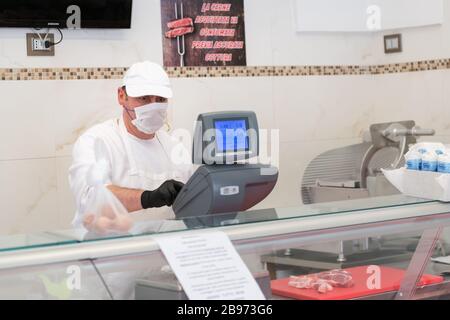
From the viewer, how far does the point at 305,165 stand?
547cm

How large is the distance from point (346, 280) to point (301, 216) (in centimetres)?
22

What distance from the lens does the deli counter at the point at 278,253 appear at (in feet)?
5.51

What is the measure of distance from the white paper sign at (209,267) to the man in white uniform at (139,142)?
2.17 meters

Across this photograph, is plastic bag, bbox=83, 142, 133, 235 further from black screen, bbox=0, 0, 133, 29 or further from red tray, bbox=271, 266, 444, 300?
black screen, bbox=0, 0, 133, 29

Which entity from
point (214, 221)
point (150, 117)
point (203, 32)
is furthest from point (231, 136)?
point (203, 32)

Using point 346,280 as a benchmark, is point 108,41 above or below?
above

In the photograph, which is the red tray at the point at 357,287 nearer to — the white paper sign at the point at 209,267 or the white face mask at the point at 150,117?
the white paper sign at the point at 209,267

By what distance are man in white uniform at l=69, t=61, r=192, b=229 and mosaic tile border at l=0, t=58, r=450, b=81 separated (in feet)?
1.85

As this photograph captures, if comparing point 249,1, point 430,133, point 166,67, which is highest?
point 249,1

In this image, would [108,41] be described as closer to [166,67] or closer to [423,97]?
[166,67]

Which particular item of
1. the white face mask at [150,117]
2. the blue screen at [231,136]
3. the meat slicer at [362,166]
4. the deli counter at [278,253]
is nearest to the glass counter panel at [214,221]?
the deli counter at [278,253]

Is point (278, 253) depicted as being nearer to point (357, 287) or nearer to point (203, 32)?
point (357, 287)
